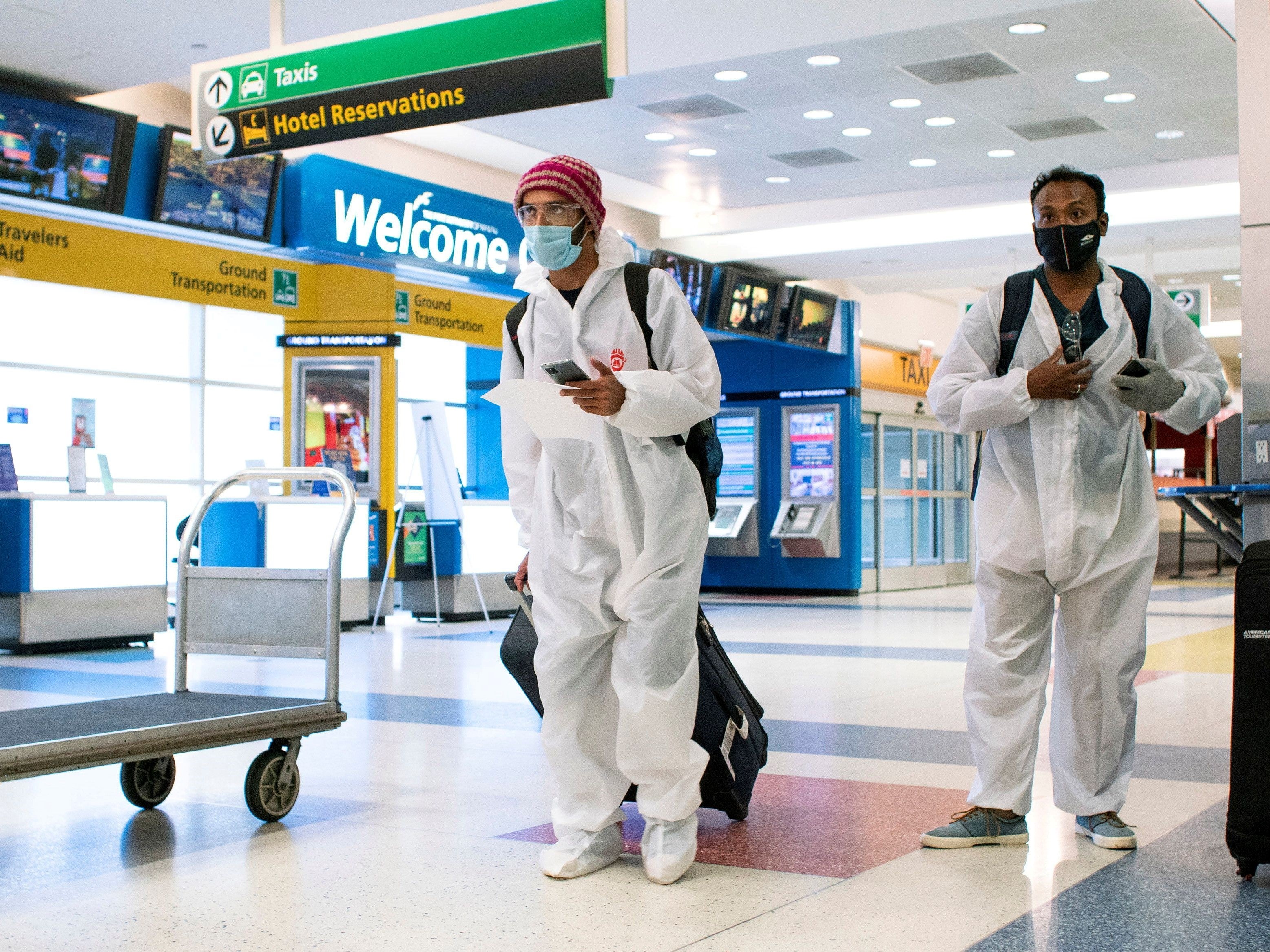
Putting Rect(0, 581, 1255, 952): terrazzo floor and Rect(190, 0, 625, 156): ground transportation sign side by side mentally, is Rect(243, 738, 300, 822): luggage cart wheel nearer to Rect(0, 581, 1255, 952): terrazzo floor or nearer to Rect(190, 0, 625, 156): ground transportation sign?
Rect(0, 581, 1255, 952): terrazzo floor

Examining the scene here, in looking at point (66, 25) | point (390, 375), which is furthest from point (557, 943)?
point (390, 375)

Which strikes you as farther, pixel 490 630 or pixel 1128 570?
pixel 490 630

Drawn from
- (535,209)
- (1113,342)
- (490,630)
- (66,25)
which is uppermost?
(66,25)

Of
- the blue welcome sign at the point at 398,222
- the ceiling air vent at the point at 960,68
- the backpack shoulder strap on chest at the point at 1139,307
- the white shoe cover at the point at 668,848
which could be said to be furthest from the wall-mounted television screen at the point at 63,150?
the backpack shoulder strap on chest at the point at 1139,307

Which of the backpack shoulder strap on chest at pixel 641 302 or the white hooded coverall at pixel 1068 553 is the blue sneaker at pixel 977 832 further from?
the backpack shoulder strap on chest at pixel 641 302

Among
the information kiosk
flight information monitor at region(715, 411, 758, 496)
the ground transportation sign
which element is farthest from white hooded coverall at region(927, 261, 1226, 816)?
flight information monitor at region(715, 411, 758, 496)

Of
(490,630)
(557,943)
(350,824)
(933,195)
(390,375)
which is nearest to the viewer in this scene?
(557,943)

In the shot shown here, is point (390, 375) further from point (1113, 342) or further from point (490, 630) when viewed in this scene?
point (1113, 342)

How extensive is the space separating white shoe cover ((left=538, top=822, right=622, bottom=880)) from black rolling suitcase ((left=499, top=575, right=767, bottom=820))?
249 millimetres

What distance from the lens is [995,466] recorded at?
10.7 feet

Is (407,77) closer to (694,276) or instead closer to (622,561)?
(622,561)

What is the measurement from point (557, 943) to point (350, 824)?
1.21 meters

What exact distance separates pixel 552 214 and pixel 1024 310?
1187mm

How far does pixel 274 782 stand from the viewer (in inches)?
138
